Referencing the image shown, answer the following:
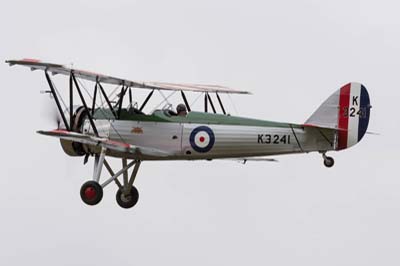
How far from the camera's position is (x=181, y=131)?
116 ft

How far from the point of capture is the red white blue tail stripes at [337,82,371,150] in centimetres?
3500

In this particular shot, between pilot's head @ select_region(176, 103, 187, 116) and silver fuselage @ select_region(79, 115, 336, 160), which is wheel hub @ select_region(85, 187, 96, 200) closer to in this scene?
silver fuselage @ select_region(79, 115, 336, 160)

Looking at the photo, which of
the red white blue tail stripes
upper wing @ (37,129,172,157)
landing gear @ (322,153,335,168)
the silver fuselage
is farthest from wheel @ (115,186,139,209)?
the red white blue tail stripes

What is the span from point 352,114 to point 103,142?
5.12 m

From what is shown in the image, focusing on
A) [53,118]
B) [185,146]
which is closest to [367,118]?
[185,146]

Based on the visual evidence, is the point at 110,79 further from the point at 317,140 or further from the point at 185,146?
the point at 317,140

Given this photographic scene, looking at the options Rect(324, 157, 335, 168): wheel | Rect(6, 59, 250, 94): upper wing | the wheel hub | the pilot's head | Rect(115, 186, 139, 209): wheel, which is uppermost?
Rect(6, 59, 250, 94): upper wing

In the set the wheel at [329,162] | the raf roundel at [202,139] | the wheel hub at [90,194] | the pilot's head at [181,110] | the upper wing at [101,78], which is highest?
the upper wing at [101,78]

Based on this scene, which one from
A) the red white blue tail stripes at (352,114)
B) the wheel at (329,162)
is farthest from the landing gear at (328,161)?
the red white blue tail stripes at (352,114)

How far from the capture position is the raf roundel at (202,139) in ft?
116

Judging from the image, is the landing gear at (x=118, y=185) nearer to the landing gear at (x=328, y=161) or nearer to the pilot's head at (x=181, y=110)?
the pilot's head at (x=181, y=110)

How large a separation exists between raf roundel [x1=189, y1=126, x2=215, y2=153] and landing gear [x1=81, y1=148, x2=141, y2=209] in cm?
183

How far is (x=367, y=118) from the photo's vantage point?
35188mm

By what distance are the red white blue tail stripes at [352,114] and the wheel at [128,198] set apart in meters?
5.07
